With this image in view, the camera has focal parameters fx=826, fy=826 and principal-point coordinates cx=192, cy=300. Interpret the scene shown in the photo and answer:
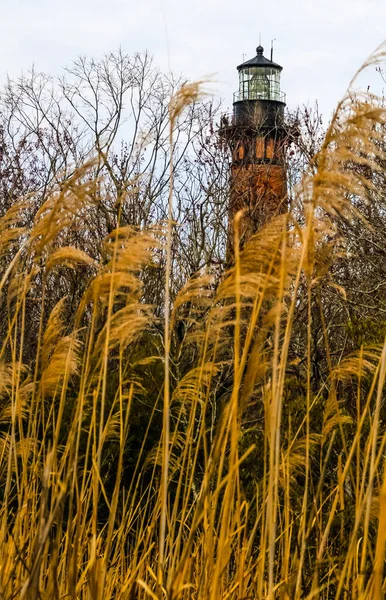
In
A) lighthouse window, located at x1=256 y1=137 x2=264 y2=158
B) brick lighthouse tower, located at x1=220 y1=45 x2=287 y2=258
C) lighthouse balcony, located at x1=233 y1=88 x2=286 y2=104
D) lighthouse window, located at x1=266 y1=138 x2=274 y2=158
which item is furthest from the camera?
lighthouse balcony, located at x1=233 y1=88 x2=286 y2=104

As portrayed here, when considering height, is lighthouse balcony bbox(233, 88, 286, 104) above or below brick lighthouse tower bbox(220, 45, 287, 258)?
above

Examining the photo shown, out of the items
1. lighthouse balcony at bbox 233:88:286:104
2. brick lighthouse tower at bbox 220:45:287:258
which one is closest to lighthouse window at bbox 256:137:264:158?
brick lighthouse tower at bbox 220:45:287:258

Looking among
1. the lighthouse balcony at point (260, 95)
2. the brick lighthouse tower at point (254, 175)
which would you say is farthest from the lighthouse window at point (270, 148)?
the lighthouse balcony at point (260, 95)

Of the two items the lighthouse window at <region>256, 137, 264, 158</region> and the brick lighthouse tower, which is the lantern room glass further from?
the lighthouse window at <region>256, 137, 264, 158</region>

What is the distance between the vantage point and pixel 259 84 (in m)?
25.3

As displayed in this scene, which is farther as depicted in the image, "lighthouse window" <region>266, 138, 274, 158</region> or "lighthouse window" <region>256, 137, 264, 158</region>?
"lighthouse window" <region>266, 138, 274, 158</region>

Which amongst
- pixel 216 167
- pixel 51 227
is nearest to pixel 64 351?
pixel 51 227

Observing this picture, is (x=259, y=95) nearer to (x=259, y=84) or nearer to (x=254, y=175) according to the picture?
(x=259, y=84)

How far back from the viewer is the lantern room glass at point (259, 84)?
25156 millimetres

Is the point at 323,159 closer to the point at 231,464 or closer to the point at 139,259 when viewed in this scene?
the point at 139,259

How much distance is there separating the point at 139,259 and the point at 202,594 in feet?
2.91

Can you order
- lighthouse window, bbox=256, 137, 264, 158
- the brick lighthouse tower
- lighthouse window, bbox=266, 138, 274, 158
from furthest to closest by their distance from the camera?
lighthouse window, bbox=266, 138, 274, 158 → lighthouse window, bbox=256, 137, 264, 158 → the brick lighthouse tower

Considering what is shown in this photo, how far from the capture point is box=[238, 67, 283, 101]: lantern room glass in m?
25.2

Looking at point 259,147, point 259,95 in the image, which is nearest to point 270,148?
point 259,147
